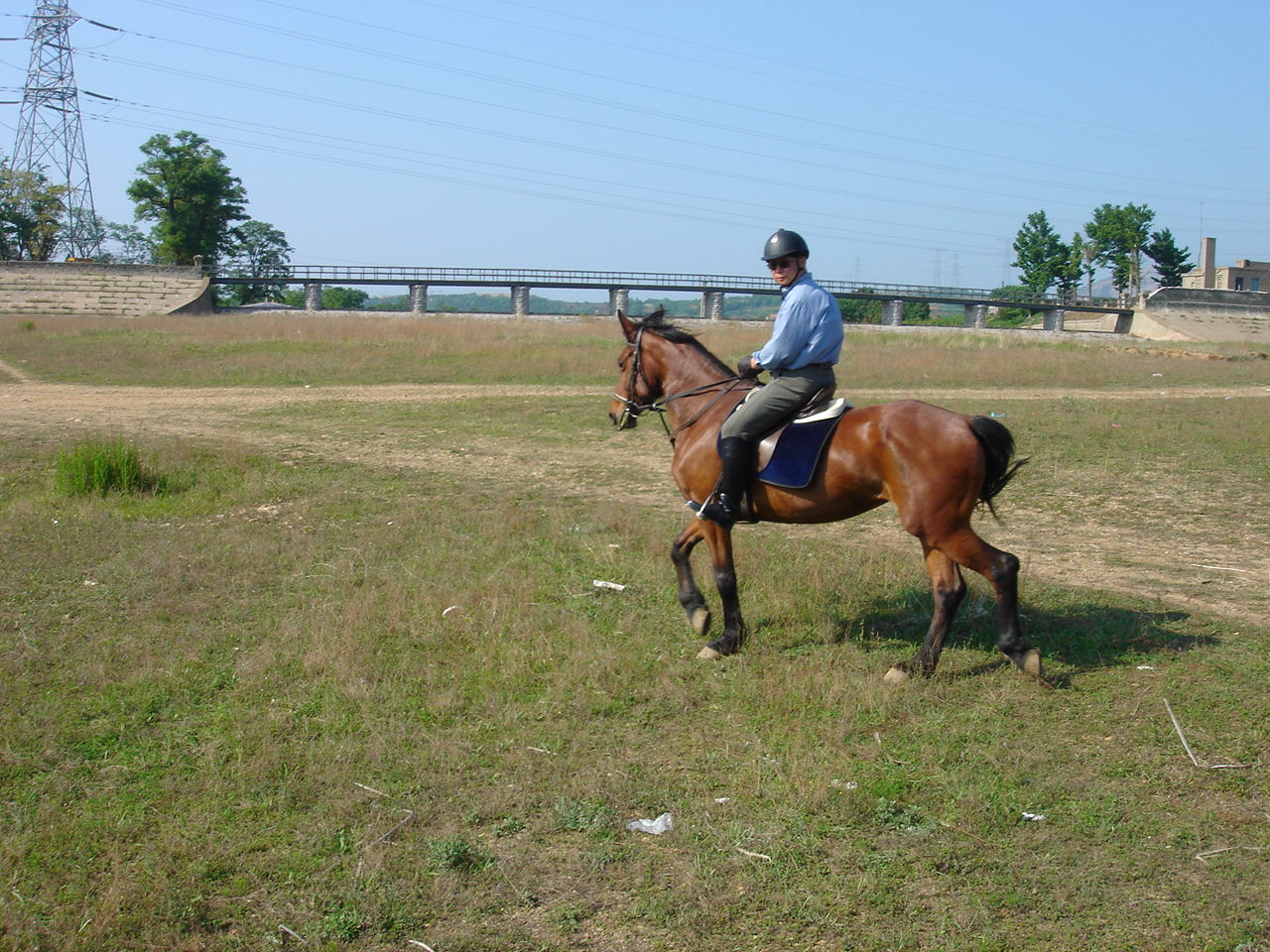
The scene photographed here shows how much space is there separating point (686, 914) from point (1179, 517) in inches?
363

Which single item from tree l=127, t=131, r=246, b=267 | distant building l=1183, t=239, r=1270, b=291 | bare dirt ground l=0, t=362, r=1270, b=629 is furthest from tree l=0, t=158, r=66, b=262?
distant building l=1183, t=239, r=1270, b=291

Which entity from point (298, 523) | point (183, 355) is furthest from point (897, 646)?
point (183, 355)

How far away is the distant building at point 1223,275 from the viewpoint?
290 ft

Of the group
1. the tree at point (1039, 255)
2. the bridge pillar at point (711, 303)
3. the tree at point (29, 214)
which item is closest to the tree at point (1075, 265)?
the tree at point (1039, 255)

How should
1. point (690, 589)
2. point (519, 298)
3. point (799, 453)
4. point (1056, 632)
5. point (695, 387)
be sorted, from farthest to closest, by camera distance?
1. point (519, 298)
2. point (695, 387)
3. point (690, 589)
4. point (1056, 632)
5. point (799, 453)

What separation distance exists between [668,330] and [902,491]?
259cm

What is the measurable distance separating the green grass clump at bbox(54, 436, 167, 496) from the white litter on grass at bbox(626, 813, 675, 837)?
893 centimetres

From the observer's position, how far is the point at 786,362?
6.96 metres

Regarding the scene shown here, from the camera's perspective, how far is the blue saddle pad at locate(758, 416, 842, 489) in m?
6.91

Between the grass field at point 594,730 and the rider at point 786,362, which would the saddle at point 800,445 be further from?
the grass field at point 594,730

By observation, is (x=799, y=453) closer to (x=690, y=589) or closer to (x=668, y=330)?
(x=690, y=589)

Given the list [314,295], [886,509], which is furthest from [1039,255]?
[886,509]

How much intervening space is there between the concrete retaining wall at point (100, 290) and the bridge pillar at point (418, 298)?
15892 millimetres

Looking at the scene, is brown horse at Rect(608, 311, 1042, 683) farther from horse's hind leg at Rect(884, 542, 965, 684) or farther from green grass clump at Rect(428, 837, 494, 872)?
green grass clump at Rect(428, 837, 494, 872)
